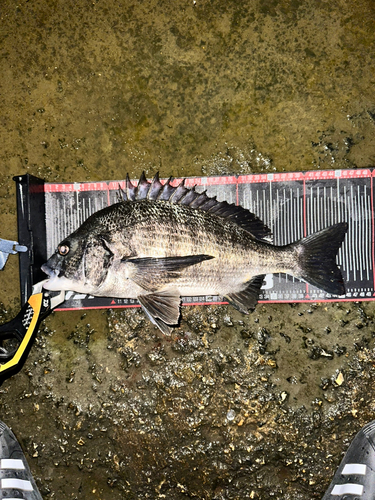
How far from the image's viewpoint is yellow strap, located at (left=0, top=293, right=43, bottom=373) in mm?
2920

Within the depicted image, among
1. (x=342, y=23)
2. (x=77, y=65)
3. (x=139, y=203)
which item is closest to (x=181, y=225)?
(x=139, y=203)

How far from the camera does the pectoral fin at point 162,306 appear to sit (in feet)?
9.23

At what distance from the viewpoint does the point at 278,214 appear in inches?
125

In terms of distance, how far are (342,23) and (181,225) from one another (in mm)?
2127

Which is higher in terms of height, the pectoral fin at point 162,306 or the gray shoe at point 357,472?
the pectoral fin at point 162,306

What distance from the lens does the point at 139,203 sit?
2881 millimetres

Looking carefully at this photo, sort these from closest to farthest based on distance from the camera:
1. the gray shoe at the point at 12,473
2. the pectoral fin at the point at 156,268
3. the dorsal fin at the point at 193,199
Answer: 1. the pectoral fin at the point at 156,268
2. the dorsal fin at the point at 193,199
3. the gray shoe at the point at 12,473

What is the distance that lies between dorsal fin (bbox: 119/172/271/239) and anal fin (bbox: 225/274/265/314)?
37 centimetres

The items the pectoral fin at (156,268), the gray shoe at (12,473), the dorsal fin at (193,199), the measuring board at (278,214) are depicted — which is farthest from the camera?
the gray shoe at (12,473)

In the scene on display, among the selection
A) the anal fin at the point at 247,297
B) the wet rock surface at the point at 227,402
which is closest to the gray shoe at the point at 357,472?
the wet rock surface at the point at 227,402

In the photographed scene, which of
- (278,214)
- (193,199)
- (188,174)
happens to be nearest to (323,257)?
(278,214)

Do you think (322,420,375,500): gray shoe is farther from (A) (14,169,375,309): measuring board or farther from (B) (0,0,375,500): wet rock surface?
(A) (14,169,375,309): measuring board

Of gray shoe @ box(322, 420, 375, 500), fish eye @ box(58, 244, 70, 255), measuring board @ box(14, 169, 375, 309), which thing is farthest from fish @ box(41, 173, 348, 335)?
gray shoe @ box(322, 420, 375, 500)

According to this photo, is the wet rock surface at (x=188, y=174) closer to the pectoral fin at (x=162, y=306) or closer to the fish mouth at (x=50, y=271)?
the pectoral fin at (x=162, y=306)
